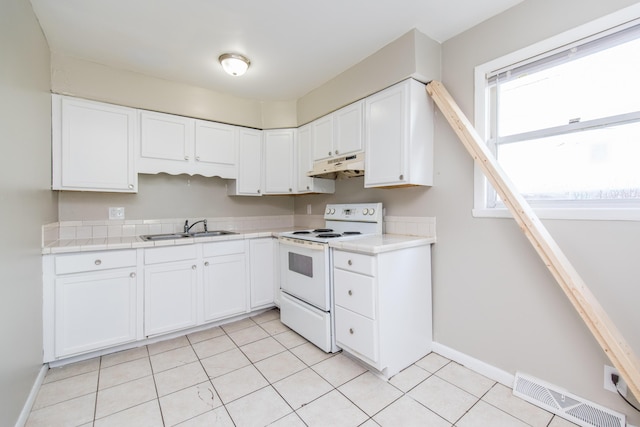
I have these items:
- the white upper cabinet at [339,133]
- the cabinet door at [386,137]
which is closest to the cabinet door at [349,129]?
the white upper cabinet at [339,133]

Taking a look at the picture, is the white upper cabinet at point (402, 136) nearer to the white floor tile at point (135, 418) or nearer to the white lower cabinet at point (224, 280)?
the white lower cabinet at point (224, 280)

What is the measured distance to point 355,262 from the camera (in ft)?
6.49

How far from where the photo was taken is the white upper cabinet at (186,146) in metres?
2.64

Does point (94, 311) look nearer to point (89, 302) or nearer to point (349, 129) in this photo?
point (89, 302)

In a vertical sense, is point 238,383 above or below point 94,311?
below

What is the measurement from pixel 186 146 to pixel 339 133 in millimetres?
1593

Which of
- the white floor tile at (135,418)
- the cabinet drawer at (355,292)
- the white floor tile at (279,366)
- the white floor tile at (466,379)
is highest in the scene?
the cabinet drawer at (355,292)

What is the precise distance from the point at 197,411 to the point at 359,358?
42.9 inches

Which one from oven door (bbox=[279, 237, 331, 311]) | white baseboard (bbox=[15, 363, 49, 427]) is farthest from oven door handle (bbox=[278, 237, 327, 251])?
white baseboard (bbox=[15, 363, 49, 427])

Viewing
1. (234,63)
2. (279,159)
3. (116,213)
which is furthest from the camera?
(279,159)

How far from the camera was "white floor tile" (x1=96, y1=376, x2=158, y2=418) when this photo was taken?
5.41ft

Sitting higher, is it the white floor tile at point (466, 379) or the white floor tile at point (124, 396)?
the white floor tile at point (466, 379)

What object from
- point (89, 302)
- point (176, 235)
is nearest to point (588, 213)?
point (176, 235)

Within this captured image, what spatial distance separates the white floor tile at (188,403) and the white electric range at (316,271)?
0.88m
